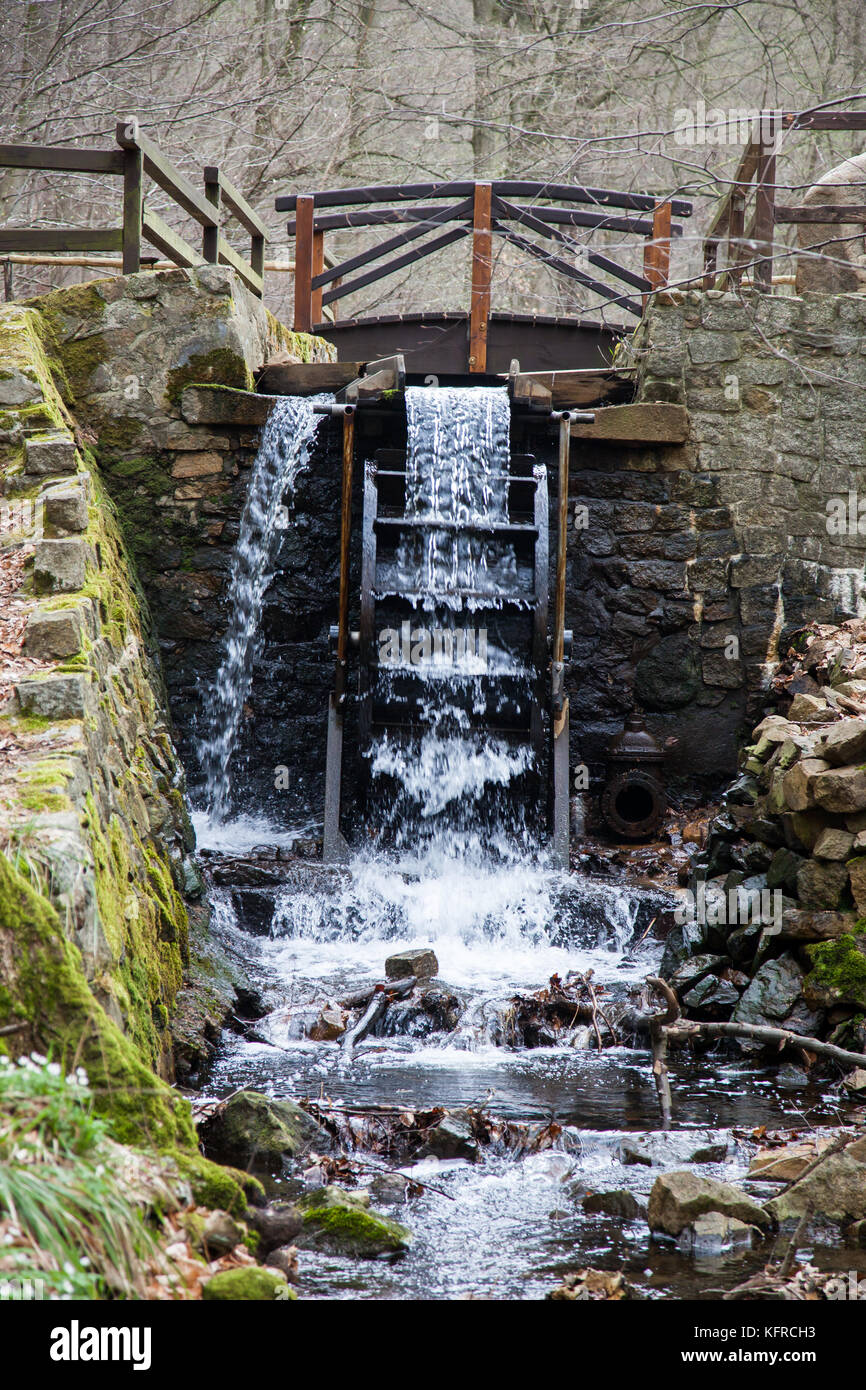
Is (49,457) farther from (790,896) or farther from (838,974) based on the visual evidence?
(838,974)

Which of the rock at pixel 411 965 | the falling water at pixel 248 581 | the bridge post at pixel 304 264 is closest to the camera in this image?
the rock at pixel 411 965

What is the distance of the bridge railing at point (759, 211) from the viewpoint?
6176 mm

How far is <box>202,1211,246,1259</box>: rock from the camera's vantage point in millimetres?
2297

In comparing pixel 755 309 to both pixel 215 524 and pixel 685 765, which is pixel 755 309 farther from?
pixel 215 524

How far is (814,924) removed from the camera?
453 cm

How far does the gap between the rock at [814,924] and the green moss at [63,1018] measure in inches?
111

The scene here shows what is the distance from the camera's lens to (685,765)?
7.21 metres

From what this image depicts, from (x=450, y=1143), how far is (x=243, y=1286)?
1315mm

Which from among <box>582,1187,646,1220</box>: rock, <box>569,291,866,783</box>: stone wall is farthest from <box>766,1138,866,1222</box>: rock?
<box>569,291,866,783</box>: stone wall

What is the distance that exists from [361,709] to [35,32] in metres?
10.8

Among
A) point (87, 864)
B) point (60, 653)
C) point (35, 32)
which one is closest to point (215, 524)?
point (60, 653)

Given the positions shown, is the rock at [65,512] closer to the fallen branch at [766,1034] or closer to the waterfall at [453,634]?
the waterfall at [453,634]

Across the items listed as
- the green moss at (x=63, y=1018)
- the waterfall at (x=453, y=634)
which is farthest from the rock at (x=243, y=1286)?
the waterfall at (x=453, y=634)

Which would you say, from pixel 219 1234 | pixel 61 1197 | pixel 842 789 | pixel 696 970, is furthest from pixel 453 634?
pixel 61 1197
